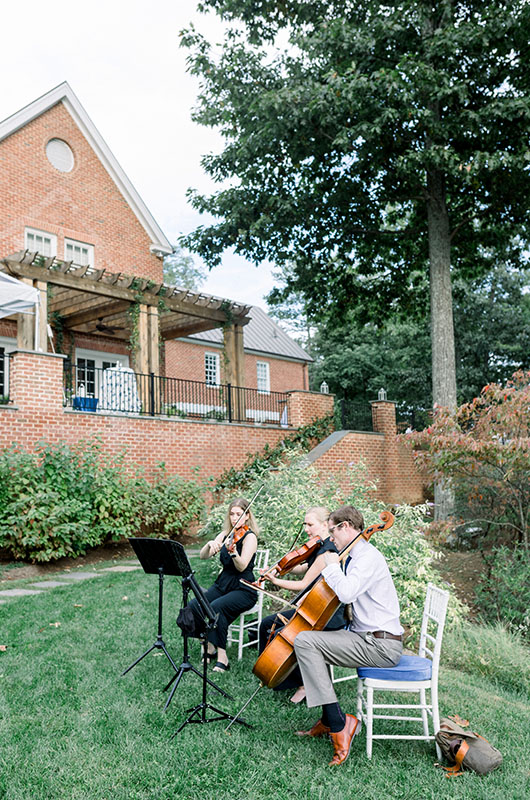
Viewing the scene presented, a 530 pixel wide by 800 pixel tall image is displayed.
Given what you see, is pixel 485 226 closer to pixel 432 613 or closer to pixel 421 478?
pixel 421 478

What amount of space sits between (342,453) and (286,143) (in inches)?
273

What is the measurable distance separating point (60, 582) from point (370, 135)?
30.1 feet

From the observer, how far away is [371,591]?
3.95 metres

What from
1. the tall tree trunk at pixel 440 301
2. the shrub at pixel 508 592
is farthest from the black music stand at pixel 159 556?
the tall tree trunk at pixel 440 301

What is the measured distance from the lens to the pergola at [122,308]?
518 inches

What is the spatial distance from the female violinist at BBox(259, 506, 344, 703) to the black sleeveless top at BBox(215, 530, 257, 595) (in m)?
0.46

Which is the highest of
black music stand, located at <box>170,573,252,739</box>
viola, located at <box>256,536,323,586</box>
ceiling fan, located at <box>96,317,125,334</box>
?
ceiling fan, located at <box>96,317,125,334</box>

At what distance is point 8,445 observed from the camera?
33.2 ft

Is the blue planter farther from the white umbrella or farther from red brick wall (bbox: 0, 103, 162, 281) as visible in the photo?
red brick wall (bbox: 0, 103, 162, 281)

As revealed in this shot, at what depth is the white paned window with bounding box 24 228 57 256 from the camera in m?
15.7

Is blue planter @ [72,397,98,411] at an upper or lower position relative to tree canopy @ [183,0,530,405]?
lower

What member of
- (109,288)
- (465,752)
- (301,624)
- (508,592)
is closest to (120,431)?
(109,288)

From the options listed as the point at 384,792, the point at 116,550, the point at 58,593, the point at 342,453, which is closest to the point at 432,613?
the point at 384,792

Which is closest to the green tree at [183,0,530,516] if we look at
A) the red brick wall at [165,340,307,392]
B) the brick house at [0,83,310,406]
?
the brick house at [0,83,310,406]
